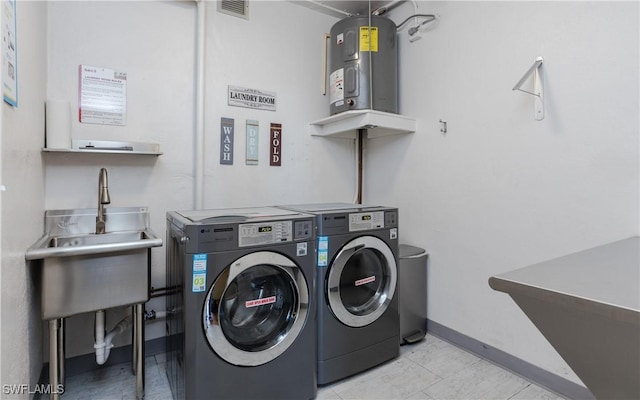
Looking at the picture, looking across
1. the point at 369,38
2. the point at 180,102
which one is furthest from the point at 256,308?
the point at 369,38

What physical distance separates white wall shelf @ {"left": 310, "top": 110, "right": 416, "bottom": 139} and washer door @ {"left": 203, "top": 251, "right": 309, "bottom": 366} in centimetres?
127

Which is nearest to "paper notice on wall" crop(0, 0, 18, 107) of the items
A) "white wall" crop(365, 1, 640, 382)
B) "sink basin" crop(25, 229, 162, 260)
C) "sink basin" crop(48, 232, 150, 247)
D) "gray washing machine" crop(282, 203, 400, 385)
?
"sink basin" crop(25, 229, 162, 260)

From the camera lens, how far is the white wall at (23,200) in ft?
3.57

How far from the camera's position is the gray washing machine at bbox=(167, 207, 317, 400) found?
142 centimetres

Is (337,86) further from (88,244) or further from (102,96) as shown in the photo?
(88,244)

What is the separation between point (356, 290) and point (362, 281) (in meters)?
0.07

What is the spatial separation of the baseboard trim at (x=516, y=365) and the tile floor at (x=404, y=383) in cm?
4

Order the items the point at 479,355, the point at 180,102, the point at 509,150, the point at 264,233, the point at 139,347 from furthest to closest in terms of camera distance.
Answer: the point at 180,102 < the point at 479,355 < the point at 509,150 < the point at 139,347 < the point at 264,233

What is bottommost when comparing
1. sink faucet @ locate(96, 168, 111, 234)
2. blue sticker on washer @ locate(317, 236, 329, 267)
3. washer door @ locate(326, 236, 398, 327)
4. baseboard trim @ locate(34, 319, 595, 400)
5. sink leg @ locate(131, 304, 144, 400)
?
baseboard trim @ locate(34, 319, 595, 400)

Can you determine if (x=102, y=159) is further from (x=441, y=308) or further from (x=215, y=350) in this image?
(x=441, y=308)

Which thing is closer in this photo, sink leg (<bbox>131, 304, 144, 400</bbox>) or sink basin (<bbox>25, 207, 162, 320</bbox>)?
sink basin (<bbox>25, 207, 162, 320</bbox>)

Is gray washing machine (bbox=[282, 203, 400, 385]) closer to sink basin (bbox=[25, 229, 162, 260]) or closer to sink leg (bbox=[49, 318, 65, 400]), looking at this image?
sink basin (bbox=[25, 229, 162, 260])

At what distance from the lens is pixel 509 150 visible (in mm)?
1950

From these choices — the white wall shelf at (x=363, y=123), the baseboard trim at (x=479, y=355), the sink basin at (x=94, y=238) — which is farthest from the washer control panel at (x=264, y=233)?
the baseboard trim at (x=479, y=355)
